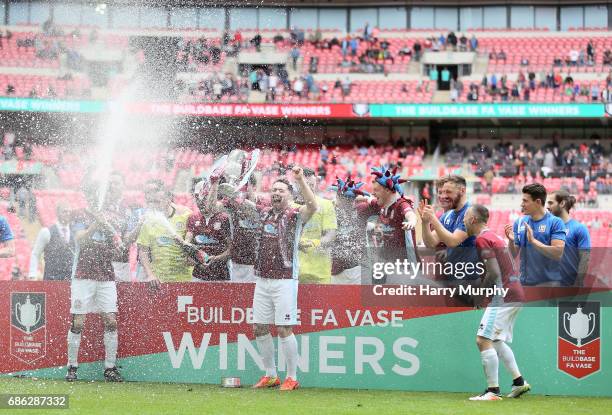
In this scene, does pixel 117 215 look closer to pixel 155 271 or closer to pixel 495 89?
pixel 155 271

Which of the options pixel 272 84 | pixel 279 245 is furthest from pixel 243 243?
pixel 272 84

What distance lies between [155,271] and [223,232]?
73cm

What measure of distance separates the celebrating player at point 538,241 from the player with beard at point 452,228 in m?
0.38

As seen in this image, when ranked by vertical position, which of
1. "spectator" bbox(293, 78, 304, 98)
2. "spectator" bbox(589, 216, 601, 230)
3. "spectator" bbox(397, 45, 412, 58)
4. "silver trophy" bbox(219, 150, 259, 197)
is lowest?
"spectator" bbox(589, 216, 601, 230)

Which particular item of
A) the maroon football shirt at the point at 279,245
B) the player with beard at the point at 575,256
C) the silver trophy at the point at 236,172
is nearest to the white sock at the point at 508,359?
the player with beard at the point at 575,256

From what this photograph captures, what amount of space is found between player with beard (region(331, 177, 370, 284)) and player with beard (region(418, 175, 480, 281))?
681 millimetres

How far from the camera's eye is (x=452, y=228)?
852 centimetres

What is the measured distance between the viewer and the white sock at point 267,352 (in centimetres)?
867

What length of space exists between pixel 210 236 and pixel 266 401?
7.06 ft

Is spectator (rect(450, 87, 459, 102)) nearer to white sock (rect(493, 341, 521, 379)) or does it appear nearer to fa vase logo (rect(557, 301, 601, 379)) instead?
fa vase logo (rect(557, 301, 601, 379))

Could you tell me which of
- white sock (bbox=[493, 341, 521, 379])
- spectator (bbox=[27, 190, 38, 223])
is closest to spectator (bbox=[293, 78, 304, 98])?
spectator (bbox=[27, 190, 38, 223])

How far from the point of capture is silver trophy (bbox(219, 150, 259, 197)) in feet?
31.2

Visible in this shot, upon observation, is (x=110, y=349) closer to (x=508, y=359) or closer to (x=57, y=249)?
(x=57, y=249)

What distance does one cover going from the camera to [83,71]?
85.7 feet
